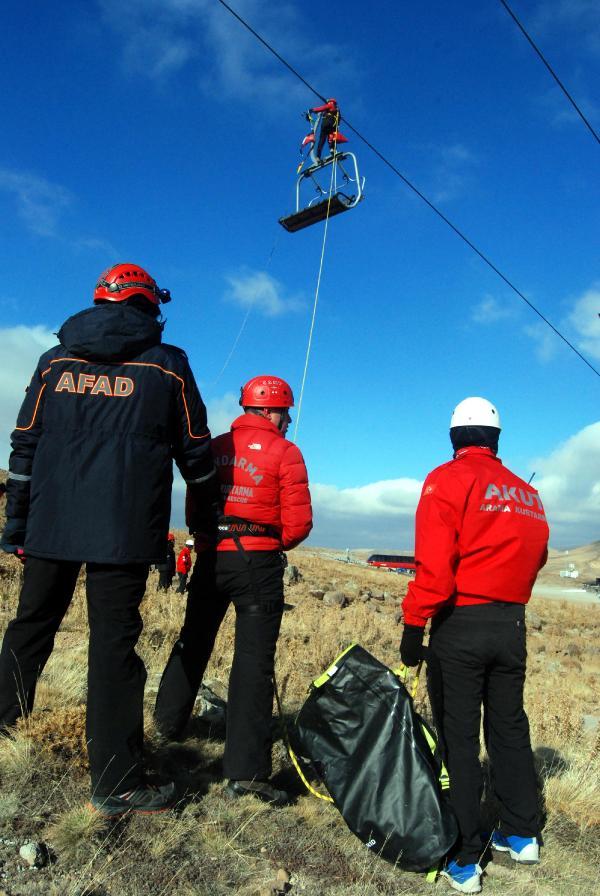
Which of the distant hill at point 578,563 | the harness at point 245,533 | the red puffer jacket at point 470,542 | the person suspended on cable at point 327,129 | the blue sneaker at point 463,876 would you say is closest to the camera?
the blue sneaker at point 463,876

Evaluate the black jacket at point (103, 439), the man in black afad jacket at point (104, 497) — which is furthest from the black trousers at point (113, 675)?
the black jacket at point (103, 439)

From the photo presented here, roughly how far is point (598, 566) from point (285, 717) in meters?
94.8

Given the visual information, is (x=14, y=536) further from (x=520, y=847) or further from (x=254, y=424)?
(x=520, y=847)

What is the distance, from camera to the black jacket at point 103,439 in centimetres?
294

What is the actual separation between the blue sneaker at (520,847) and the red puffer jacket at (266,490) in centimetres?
182

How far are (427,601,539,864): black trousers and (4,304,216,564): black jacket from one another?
154 cm

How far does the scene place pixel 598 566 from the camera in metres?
90.4

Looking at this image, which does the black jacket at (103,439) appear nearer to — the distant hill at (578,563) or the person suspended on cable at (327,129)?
the person suspended on cable at (327,129)

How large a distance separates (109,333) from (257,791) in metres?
2.30

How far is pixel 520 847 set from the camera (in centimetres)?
344

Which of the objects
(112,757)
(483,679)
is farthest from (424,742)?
(112,757)

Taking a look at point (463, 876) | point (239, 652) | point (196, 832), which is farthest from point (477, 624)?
point (196, 832)

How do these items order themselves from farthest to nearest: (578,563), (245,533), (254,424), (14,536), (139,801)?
(578,563) → (254,424) → (245,533) → (14,536) → (139,801)

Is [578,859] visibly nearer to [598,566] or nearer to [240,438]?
[240,438]
